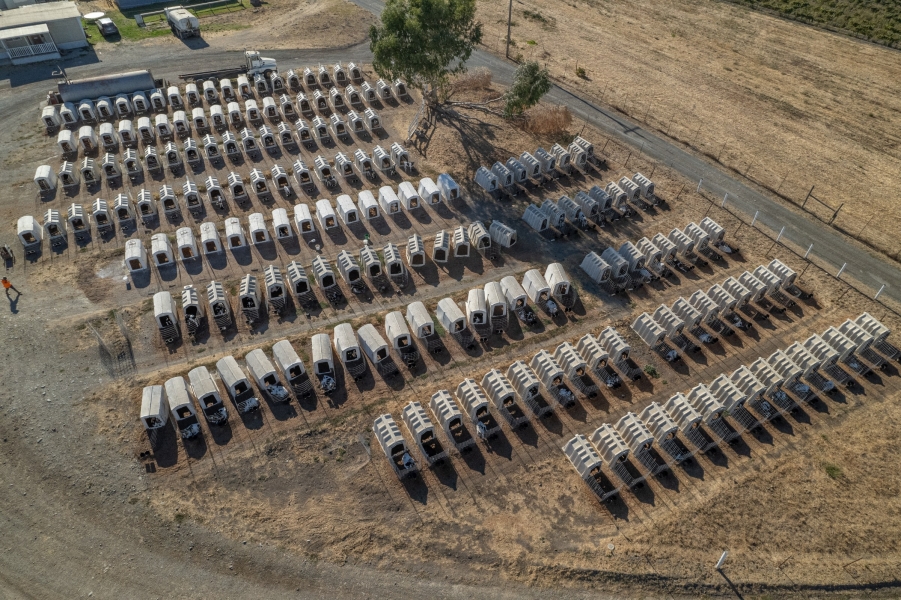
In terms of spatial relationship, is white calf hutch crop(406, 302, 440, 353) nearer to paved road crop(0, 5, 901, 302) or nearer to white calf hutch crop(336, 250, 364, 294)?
white calf hutch crop(336, 250, 364, 294)

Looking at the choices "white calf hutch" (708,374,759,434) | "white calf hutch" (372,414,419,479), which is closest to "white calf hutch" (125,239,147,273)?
"white calf hutch" (372,414,419,479)

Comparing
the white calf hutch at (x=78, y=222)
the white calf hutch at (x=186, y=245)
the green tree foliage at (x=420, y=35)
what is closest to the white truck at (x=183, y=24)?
the green tree foliage at (x=420, y=35)

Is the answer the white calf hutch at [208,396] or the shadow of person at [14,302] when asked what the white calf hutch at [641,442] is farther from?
the shadow of person at [14,302]

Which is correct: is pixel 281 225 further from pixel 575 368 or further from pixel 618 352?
pixel 618 352

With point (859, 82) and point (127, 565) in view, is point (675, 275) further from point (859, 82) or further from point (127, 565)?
point (859, 82)

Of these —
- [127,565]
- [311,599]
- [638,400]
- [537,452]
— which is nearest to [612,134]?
[638,400]
